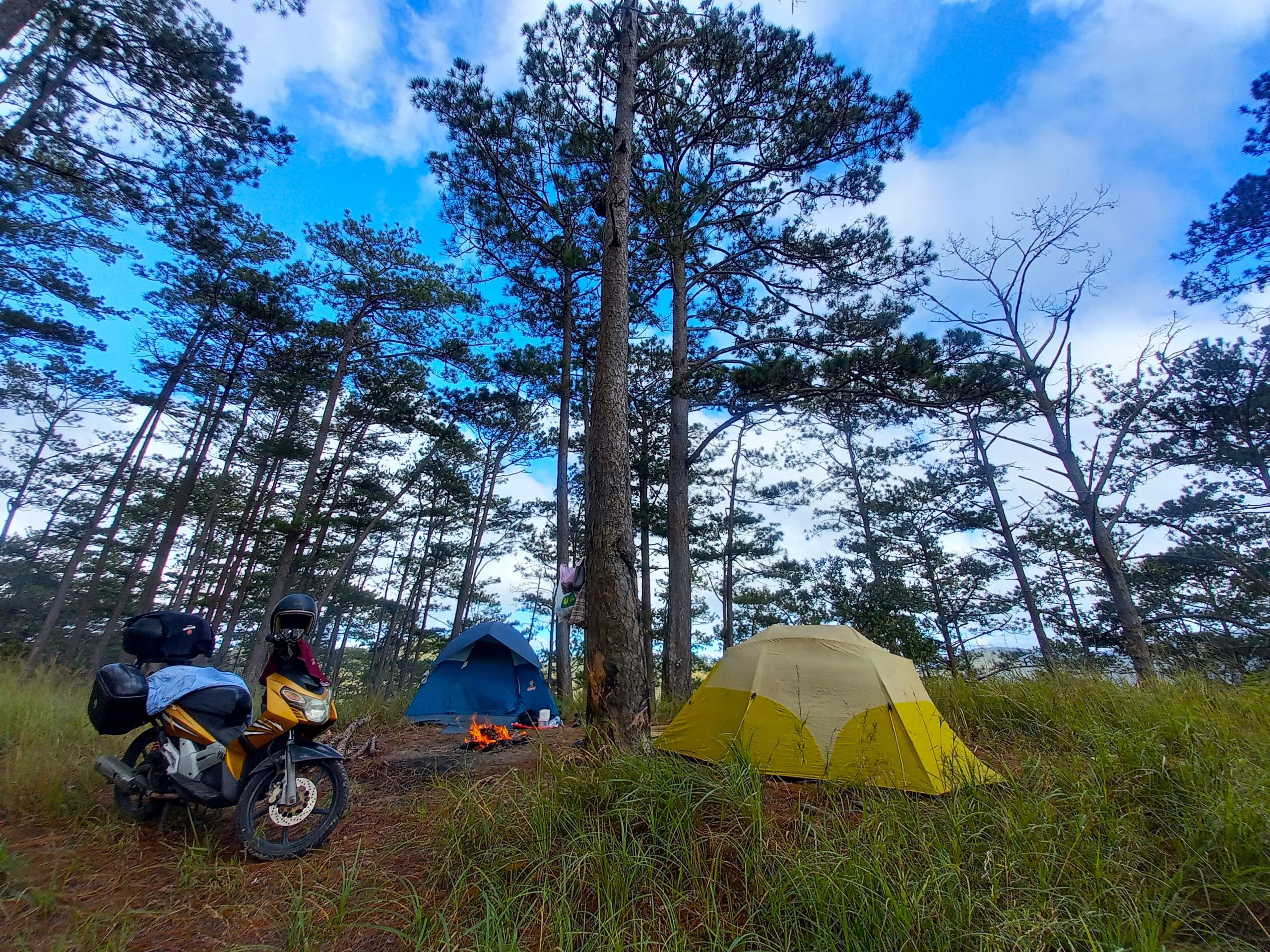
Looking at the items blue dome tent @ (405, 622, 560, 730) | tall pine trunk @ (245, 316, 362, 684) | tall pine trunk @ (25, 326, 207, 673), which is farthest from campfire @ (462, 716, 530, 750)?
tall pine trunk @ (25, 326, 207, 673)

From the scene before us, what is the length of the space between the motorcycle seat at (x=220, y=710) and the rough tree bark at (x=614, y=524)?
2.20m

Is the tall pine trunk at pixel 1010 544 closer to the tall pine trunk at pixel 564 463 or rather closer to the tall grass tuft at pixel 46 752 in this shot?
the tall pine trunk at pixel 564 463

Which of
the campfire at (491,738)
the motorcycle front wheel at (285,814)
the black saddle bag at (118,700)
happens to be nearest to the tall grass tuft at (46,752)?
the black saddle bag at (118,700)

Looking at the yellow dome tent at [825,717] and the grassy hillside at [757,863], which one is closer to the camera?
the grassy hillside at [757,863]

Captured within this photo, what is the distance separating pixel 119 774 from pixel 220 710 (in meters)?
0.56

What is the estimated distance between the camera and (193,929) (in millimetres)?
2121

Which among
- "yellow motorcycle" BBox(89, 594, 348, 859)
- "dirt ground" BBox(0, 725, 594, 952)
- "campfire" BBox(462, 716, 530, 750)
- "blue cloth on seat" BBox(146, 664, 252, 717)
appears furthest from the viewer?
"campfire" BBox(462, 716, 530, 750)

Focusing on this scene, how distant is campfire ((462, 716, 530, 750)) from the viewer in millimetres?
4980

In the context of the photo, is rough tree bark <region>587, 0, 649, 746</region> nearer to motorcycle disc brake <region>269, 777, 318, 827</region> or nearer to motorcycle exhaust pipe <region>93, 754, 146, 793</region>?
motorcycle disc brake <region>269, 777, 318, 827</region>

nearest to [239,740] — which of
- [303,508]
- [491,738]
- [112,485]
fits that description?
[491,738]

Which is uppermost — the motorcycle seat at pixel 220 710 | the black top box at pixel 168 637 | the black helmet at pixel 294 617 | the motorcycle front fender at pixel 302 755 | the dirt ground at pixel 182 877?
the black helmet at pixel 294 617

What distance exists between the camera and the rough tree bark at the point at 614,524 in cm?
340

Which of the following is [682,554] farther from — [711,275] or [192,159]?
[192,159]

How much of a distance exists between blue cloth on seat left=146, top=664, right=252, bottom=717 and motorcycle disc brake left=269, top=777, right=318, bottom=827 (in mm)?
735
